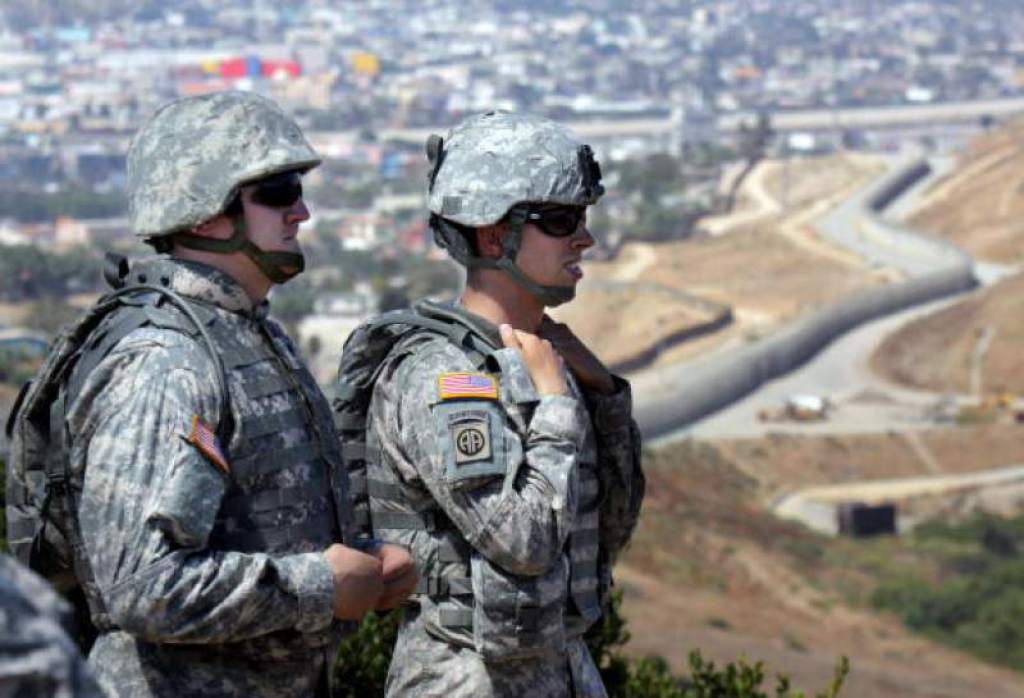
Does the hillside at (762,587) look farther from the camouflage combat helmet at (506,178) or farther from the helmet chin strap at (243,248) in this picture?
the helmet chin strap at (243,248)

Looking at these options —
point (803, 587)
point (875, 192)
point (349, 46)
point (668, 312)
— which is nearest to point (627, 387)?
point (803, 587)

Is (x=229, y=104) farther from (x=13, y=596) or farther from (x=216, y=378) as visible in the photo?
(x=13, y=596)

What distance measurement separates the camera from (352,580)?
2.93 metres

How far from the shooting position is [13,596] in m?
1.53

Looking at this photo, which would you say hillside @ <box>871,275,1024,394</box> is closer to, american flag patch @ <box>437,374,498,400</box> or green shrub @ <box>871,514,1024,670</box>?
green shrub @ <box>871,514,1024,670</box>

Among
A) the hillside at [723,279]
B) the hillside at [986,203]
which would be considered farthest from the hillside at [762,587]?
the hillside at [986,203]

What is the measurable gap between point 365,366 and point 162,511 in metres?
0.94

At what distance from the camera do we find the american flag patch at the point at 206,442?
2.78 m

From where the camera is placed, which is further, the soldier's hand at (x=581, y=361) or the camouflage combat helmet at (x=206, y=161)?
the soldier's hand at (x=581, y=361)

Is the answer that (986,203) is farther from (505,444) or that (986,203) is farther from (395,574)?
(395,574)

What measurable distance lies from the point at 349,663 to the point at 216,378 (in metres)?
2.39

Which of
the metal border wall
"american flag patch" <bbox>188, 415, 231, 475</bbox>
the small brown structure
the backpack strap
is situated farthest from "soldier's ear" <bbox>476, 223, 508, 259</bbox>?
the metal border wall

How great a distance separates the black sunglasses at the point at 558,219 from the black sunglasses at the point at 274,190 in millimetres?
635

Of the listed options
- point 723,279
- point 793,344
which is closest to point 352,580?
point 793,344
